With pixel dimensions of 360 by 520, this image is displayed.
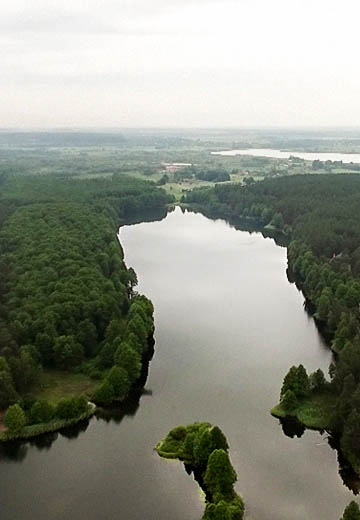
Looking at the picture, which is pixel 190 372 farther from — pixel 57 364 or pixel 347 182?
pixel 347 182

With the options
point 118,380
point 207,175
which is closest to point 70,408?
point 118,380

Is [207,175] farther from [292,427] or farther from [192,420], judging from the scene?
[292,427]

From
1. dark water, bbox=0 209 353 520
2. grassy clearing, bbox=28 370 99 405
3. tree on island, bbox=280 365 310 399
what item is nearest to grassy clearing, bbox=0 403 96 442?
dark water, bbox=0 209 353 520

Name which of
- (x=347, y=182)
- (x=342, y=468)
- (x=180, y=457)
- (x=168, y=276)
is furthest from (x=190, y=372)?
(x=347, y=182)

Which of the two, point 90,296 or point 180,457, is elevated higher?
point 90,296

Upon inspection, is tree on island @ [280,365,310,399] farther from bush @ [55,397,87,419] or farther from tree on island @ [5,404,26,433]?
tree on island @ [5,404,26,433]

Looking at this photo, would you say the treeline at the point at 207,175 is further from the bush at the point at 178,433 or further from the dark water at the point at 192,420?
the bush at the point at 178,433
